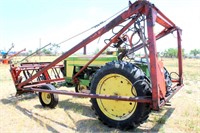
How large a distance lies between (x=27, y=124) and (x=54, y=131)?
759 mm

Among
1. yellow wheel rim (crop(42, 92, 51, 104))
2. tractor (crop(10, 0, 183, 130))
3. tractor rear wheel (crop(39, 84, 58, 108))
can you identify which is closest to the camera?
tractor (crop(10, 0, 183, 130))

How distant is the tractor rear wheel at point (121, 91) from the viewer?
4059 millimetres

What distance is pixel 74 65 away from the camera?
23.6 feet

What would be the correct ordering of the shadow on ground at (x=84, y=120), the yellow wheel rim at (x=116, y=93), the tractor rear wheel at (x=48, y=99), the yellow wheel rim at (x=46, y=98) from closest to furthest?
the yellow wheel rim at (x=116, y=93)
the shadow on ground at (x=84, y=120)
the tractor rear wheel at (x=48, y=99)
the yellow wheel rim at (x=46, y=98)

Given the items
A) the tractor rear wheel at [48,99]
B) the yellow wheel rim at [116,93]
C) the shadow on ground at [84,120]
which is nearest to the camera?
the yellow wheel rim at [116,93]

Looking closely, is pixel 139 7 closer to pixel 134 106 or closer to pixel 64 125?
pixel 134 106

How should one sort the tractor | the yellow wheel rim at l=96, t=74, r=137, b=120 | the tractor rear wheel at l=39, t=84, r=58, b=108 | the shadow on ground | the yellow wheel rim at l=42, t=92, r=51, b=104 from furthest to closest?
the yellow wheel rim at l=42, t=92, r=51, b=104 → the tractor rear wheel at l=39, t=84, r=58, b=108 → the shadow on ground → the yellow wheel rim at l=96, t=74, r=137, b=120 → the tractor

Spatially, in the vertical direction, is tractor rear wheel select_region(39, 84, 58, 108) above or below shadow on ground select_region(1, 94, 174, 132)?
above

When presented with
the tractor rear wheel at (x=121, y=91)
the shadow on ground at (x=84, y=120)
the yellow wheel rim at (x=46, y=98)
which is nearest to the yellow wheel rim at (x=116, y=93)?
the tractor rear wheel at (x=121, y=91)

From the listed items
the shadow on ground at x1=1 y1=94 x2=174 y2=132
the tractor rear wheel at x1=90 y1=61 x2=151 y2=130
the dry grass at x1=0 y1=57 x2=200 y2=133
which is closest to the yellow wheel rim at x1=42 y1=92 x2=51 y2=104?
the dry grass at x1=0 y1=57 x2=200 y2=133

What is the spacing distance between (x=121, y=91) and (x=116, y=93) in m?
0.12

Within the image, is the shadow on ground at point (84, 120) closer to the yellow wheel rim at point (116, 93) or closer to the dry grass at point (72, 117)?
the dry grass at point (72, 117)

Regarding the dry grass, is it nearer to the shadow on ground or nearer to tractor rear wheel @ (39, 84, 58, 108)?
the shadow on ground

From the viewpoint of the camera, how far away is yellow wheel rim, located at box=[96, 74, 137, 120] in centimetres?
426
